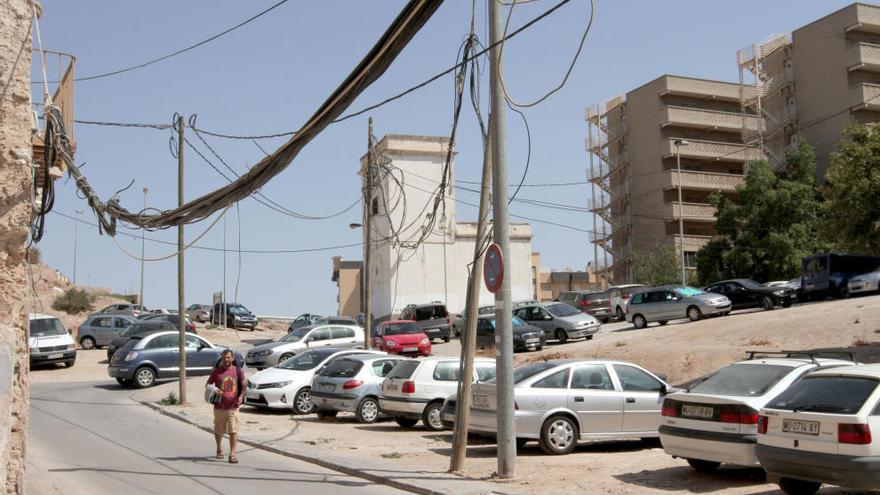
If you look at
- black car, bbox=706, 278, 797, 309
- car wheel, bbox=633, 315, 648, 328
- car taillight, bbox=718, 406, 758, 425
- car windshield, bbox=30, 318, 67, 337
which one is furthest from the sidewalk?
black car, bbox=706, 278, 797, 309

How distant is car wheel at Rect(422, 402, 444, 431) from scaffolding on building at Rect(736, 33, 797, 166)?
52.9m

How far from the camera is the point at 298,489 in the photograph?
11703 millimetres

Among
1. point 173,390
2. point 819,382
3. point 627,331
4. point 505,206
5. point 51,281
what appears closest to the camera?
point 819,382

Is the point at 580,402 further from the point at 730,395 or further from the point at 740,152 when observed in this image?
the point at 740,152

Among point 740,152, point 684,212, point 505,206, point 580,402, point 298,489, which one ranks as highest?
point 740,152

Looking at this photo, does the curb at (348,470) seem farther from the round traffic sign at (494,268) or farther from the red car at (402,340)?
the red car at (402,340)

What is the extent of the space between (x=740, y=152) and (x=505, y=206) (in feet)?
210

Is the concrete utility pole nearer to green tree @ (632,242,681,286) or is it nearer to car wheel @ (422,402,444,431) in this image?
car wheel @ (422,402,444,431)

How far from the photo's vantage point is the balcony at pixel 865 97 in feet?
189

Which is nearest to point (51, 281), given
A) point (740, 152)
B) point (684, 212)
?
point (684, 212)

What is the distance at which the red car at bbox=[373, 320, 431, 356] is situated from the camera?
111 ft

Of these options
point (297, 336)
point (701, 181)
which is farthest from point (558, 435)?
point (701, 181)

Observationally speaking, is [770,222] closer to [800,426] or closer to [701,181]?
[701,181]

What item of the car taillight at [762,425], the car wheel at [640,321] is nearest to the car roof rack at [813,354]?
the car taillight at [762,425]
